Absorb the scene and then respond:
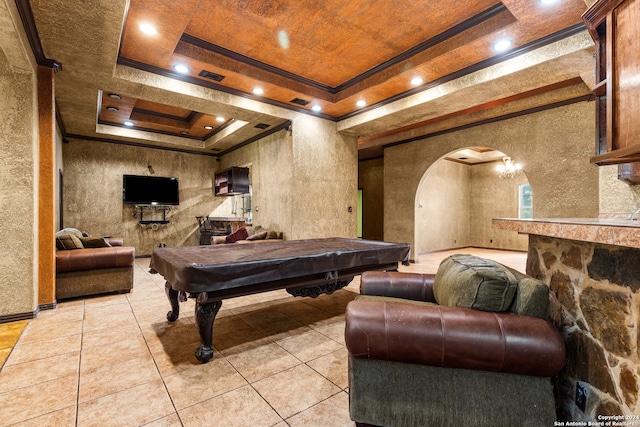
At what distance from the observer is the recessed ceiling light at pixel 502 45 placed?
131 inches

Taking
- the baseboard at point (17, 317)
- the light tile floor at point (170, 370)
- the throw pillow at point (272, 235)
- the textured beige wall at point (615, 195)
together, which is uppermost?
the textured beige wall at point (615, 195)

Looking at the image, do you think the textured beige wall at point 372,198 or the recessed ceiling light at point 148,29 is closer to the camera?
the recessed ceiling light at point 148,29

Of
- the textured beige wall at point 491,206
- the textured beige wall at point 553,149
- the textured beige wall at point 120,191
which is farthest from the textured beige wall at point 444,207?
the textured beige wall at point 120,191

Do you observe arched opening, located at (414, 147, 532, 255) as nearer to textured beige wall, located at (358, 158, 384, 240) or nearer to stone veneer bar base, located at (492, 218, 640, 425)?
textured beige wall, located at (358, 158, 384, 240)

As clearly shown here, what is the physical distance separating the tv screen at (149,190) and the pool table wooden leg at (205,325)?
6.49 m

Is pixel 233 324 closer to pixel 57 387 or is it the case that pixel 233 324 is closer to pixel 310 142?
pixel 57 387

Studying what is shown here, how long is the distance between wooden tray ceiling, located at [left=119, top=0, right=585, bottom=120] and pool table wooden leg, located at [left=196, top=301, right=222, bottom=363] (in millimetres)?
2722

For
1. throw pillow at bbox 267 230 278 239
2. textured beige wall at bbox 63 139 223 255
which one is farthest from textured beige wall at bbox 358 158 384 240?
textured beige wall at bbox 63 139 223 255

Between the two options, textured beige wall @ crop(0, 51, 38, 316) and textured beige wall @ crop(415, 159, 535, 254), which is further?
textured beige wall @ crop(415, 159, 535, 254)

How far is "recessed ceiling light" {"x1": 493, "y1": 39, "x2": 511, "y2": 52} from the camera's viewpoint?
11.0ft

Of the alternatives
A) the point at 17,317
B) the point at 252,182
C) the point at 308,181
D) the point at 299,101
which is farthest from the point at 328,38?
the point at 17,317

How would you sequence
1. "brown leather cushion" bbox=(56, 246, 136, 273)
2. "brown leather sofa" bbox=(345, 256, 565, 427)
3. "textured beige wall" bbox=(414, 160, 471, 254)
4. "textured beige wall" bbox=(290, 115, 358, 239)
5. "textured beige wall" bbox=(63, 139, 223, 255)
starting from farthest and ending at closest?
"textured beige wall" bbox=(414, 160, 471, 254), "textured beige wall" bbox=(63, 139, 223, 255), "textured beige wall" bbox=(290, 115, 358, 239), "brown leather cushion" bbox=(56, 246, 136, 273), "brown leather sofa" bbox=(345, 256, 565, 427)

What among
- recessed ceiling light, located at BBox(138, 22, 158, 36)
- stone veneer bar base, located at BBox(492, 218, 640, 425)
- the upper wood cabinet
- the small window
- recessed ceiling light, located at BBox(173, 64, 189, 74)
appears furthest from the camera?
the small window

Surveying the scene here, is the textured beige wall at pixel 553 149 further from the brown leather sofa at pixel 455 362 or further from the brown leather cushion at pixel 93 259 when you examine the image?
the brown leather cushion at pixel 93 259
